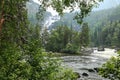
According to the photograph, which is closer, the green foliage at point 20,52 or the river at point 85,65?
the green foliage at point 20,52

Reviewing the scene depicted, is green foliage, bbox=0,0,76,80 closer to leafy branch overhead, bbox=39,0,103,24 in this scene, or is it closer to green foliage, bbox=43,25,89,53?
leafy branch overhead, bbox=39,0,103,24

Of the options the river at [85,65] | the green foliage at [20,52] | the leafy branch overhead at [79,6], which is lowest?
the river at [85,65]

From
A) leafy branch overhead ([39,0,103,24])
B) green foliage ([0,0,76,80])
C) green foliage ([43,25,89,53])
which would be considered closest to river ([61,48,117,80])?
green foliage ([0,0,76,80])

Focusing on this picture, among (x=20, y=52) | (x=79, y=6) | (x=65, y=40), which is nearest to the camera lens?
(x=79, y=6)

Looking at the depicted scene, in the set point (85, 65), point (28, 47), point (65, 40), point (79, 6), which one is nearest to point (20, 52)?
point (28, 47)

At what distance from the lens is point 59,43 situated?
468 feet

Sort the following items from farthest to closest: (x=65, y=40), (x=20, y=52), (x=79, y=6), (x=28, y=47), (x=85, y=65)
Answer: (x=65, y=40)
(x=85, y=65)
(x=20, y=52)
(x=28, y=47)
(x=79, y=6)

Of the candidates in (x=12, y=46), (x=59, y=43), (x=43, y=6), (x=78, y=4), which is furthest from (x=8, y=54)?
(x=59, y=43)

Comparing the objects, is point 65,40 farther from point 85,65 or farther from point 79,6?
point 79,6

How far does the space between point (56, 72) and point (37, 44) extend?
1853mm

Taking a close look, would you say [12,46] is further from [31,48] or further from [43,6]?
[43,6]

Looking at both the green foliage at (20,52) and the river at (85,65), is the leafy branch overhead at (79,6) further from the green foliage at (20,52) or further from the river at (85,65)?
the river at (85,65)

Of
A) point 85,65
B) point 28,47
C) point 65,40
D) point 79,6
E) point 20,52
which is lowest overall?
point 85,65

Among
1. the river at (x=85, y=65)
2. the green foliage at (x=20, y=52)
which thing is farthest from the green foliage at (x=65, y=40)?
the green foliage at (x=20, y=52)
